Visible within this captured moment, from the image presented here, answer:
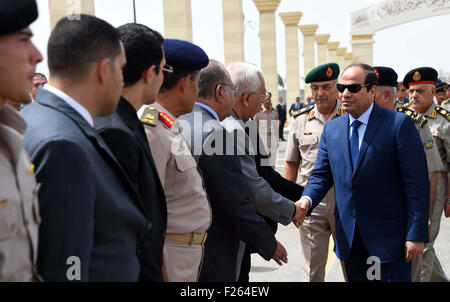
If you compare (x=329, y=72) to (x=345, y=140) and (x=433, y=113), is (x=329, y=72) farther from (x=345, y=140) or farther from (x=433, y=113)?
(x=345, y=140)

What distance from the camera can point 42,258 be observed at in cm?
159

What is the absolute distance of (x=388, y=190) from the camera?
3439mm

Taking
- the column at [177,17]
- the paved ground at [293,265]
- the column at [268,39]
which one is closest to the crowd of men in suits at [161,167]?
the paved ground at [293,265]

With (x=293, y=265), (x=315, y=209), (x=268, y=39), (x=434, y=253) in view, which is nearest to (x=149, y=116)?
(x=315, y=209)

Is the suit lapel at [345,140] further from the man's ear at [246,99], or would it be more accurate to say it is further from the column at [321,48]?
the column at [321,48]

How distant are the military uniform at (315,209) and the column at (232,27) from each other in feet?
61.5

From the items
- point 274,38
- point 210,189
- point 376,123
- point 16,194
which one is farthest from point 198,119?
point 274,38

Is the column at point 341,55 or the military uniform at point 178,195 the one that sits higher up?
the column at point 341,55

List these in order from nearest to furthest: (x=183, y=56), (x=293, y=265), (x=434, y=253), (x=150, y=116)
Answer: (x=150, y=116), (x=183, y=56), (x=434, y=253), (x=293, y=265)

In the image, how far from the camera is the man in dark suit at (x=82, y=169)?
1.58 metres

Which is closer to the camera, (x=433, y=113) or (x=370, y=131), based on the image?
(x=370, y=131)

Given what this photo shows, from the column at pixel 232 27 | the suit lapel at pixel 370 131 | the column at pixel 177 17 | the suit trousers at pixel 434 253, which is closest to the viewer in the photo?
the suit lapel at pixel 370 131

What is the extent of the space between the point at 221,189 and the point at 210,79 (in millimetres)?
681
